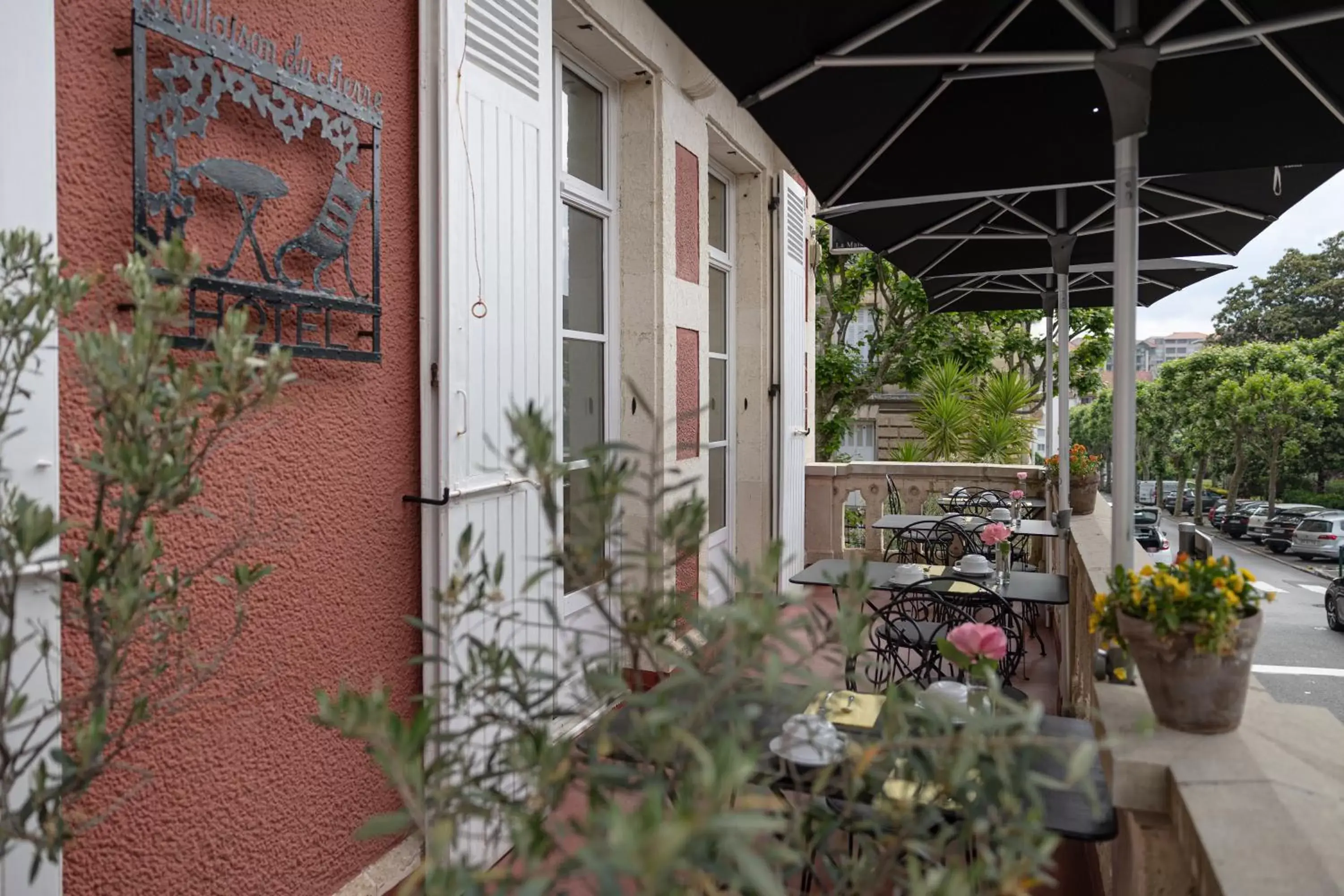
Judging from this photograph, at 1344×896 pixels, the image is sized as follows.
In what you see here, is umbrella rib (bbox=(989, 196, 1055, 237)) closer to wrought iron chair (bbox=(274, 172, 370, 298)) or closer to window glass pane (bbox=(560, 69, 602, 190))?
window glass pane (bbox=(560, 69, 602, 190))

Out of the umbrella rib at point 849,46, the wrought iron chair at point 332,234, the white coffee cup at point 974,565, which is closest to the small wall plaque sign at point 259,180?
the wrought iron chair at point 332,234

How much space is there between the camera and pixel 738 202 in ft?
20.7

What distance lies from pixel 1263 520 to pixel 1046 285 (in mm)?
28946

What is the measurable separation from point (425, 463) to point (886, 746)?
2.11 m

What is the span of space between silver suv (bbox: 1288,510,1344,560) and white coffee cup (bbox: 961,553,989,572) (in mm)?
25668

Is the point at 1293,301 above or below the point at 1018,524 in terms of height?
above

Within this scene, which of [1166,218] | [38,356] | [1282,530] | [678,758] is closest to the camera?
[678,758]

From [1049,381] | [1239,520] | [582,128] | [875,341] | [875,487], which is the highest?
[875,341]

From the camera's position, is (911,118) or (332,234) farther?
(911,118)

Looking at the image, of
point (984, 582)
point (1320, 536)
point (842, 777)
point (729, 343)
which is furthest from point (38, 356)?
point (1320, 536)

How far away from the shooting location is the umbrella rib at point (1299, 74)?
2393 mm

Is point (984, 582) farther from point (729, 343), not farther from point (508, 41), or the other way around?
point (508, 41)

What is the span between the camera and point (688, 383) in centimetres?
489

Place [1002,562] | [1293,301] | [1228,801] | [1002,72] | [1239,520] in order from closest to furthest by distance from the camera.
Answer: [1228,801] → [1002,72] → [1002,562] → [1239,520] → [1293,301]
